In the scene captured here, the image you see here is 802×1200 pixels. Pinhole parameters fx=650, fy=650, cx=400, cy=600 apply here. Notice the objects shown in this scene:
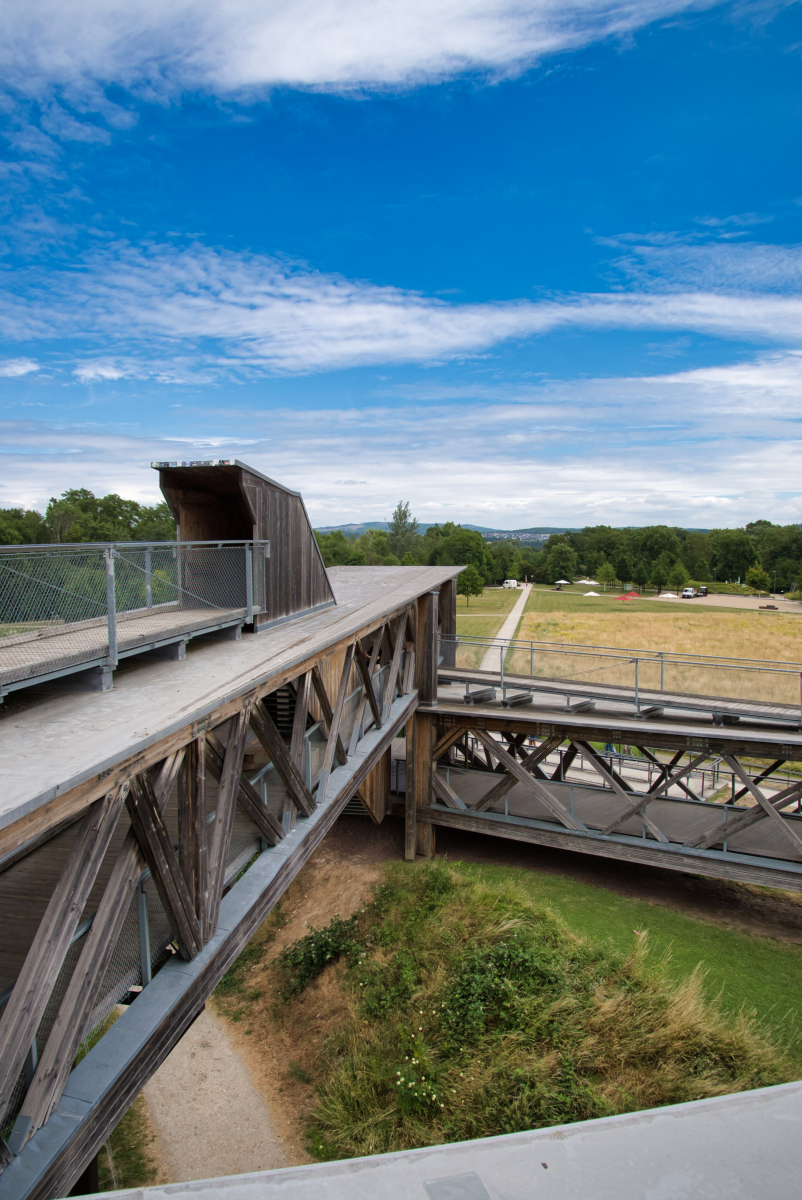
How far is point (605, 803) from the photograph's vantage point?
1555cm

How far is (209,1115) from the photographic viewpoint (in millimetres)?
9016

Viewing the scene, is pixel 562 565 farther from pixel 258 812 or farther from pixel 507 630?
pixel 258 812

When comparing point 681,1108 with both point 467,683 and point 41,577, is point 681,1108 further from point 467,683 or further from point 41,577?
point 467,683

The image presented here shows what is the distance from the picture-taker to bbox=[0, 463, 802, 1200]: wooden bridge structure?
3549 mm

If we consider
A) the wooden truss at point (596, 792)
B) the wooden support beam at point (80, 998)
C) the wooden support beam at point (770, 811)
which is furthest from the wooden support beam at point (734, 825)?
the wooden support beam at point (80, 998)

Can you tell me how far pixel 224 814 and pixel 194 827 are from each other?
17.0 inches

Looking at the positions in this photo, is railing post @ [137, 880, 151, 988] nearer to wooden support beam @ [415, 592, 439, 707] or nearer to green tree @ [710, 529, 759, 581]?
wooden support beam @ [415, 592, 439, 707]

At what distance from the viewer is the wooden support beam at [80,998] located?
3.58 meters

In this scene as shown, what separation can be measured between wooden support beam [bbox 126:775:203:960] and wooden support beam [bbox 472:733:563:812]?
32.7 ft

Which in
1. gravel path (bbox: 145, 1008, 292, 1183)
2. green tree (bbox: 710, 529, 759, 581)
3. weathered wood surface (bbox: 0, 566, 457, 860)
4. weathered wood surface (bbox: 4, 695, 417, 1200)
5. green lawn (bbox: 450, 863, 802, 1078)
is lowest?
gravel path (bbox: 145, 1008, 292, 1183)

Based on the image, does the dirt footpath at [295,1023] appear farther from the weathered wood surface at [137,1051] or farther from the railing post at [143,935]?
the railing post at [143,935]

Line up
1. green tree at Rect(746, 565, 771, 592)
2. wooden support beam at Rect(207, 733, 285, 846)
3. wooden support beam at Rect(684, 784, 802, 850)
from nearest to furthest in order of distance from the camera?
wooden support beam at Rect(207, 733, 285, 846), wooden support beam at Rect(684, 784, 802, 850), green tree at Rect(746, 565, 771, 592)

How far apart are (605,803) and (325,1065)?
8.59m

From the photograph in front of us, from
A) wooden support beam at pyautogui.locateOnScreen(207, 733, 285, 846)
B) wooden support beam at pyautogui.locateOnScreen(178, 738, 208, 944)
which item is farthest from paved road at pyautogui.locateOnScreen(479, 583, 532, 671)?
wooden support beam at pyautogui.locateOnScreen(178, 738, 208, 944)
